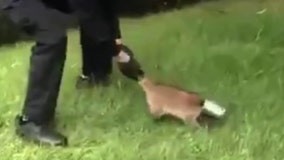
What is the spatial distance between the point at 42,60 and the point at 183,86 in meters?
0.68

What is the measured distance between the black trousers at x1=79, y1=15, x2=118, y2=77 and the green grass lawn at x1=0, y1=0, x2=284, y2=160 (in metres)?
0.08

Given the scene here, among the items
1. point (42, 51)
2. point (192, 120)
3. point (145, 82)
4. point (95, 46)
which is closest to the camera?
point (42, 51)

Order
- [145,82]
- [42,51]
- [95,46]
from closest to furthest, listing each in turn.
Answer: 1. [42,51]
2. [145,82]
3. [95,46]

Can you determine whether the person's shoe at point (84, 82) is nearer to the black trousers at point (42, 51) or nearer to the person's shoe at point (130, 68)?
the person's shoe at point (130, 68)

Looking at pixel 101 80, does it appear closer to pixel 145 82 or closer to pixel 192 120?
pixel 145 82

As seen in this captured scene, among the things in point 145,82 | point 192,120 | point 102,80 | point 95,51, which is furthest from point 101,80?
point 192,120

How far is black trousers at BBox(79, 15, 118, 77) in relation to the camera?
2678 mm

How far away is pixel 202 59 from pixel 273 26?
0.52 m

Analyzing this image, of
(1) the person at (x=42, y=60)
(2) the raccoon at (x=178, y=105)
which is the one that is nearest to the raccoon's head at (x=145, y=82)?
(2) the raccoon at (x=178, y=105)

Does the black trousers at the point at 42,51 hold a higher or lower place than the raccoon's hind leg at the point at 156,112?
higher

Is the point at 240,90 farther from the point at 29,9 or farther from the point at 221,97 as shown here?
the point at 29,9

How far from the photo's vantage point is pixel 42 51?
2346mm

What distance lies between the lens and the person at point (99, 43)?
8.68 ft

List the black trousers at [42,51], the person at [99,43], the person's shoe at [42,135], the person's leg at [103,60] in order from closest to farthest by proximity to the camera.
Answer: the black trousers at [42,51] → the person's shoe at [42,135] → the person at [99,43] → the person's leg at [103,60]
